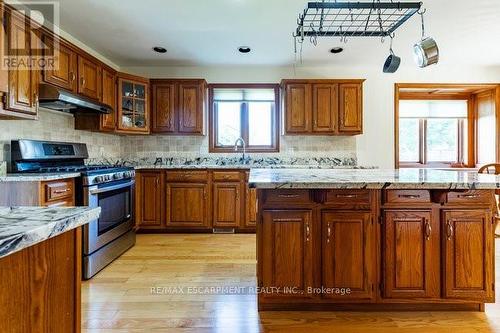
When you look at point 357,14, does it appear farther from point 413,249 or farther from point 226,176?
point 226,176

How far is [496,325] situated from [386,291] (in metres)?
0.69

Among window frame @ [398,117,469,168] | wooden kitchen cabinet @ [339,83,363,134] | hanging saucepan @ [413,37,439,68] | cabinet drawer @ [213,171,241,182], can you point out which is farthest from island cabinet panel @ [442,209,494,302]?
window frame @ [398,117,469,168]

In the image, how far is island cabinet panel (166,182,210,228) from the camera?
419cm

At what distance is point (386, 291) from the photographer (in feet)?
6.75

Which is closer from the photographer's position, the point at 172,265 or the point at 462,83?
the point at 172,265

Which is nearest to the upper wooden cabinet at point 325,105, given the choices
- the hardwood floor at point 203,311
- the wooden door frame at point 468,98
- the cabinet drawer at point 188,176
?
the wooden door frame at point 468,98

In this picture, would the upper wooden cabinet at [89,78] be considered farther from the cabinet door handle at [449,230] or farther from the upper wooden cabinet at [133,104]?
the cabinet door handle at [449,230]

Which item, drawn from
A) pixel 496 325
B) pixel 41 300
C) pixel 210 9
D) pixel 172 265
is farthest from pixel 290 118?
pixel 41 300

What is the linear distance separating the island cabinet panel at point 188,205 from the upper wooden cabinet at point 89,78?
57.5 inches

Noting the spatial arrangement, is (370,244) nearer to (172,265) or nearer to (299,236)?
(299,236)

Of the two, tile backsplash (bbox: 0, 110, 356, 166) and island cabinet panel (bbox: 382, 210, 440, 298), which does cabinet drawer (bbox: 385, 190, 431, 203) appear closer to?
island cabinet panel (bbox: 382, 210, 440, 298)

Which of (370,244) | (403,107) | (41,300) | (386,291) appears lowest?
(386,291)

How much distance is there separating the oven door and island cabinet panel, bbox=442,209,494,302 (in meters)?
2.79

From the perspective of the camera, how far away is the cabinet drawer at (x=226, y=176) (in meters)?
4.18
